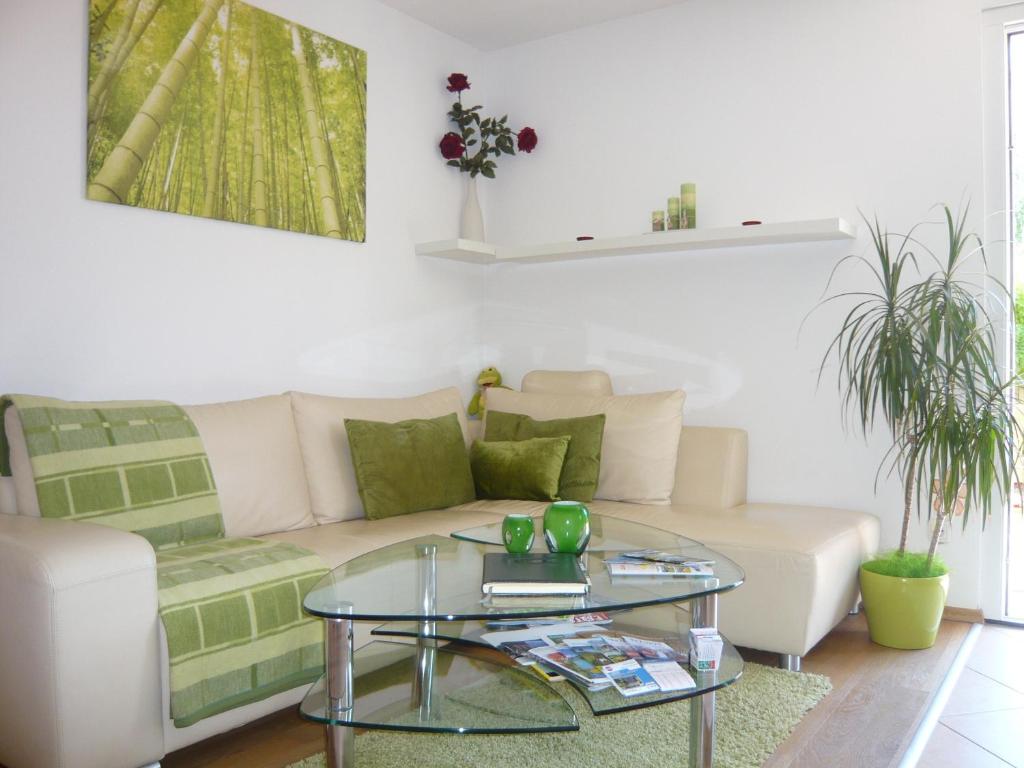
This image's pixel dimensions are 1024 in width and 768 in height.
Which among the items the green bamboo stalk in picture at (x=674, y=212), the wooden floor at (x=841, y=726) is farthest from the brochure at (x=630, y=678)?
the green bamboo stalk in picture at (x=674, y=212)

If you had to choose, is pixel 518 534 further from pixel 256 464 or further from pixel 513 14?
pixel 513 14

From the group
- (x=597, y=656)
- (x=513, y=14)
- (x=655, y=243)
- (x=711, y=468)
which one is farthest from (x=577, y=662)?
(x=513, y=14)

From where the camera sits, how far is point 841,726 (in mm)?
2434

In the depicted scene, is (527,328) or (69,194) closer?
(69,194)

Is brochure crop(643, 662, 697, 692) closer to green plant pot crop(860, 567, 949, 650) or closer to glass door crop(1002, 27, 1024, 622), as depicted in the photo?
green plant pot crop(860, 567, 949, 650)

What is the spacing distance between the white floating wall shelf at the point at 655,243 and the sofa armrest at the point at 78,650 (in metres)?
2.47

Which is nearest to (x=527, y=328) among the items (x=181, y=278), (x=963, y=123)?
(x=181, y=278)

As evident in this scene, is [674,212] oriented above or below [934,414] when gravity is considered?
above

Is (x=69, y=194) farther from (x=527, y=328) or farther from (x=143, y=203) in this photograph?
(x=527, y=328)

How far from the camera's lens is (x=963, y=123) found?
3406mm

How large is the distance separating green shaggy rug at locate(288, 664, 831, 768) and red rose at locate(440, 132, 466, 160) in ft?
8.91

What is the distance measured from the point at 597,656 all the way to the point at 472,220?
2.84m

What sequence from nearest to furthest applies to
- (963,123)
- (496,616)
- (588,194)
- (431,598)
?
1. (496,616)
2. (431,598)
3. (963,123)
4. (588,194)

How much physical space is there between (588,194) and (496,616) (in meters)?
2.98
